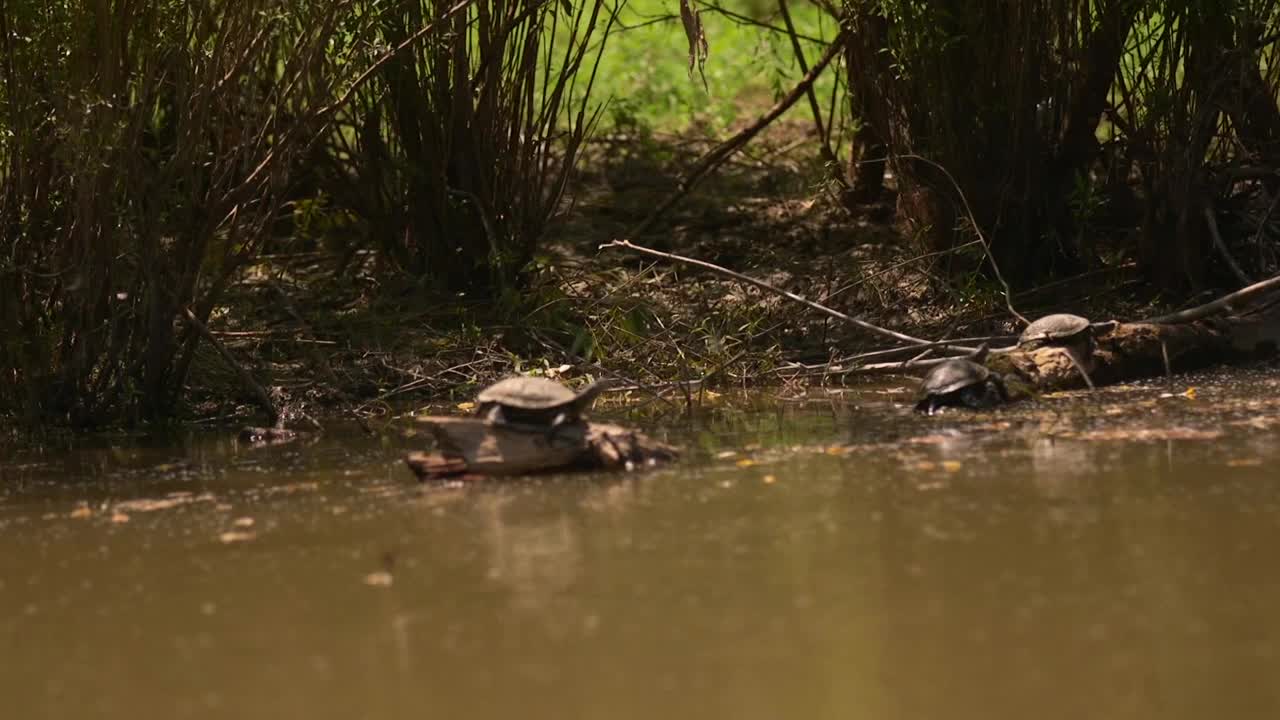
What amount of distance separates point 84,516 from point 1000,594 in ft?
8.25

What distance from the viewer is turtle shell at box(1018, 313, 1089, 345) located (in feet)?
20.3

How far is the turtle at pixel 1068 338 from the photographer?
618 cm

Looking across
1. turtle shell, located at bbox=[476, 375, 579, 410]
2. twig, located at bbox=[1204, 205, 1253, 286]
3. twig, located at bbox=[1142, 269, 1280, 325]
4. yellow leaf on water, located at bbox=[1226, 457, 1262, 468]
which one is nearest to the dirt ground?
twig, located at bbox=[1204, 205, 1253, 286]

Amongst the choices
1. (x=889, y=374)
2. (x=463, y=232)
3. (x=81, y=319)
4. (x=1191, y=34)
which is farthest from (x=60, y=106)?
(x=1191, y=34)

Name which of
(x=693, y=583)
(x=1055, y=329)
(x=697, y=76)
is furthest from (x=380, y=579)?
(x=697, y=76)

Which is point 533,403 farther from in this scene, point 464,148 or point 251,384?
point 464,148

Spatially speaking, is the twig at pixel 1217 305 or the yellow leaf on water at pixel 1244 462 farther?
the twig at pixel 1217 305

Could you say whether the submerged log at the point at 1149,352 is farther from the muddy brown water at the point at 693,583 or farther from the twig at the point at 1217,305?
the muddy brown water at the point at 693,583

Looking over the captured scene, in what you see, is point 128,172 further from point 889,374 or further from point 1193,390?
point 1193,390

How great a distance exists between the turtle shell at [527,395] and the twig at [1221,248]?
11.3ft

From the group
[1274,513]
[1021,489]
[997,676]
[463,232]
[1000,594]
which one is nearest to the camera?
[997,676]

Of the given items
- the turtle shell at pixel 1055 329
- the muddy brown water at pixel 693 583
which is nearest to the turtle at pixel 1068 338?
the turtle shell at pixel 1055 329

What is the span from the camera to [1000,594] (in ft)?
11.1

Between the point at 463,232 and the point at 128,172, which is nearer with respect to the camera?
the point at 128,172
